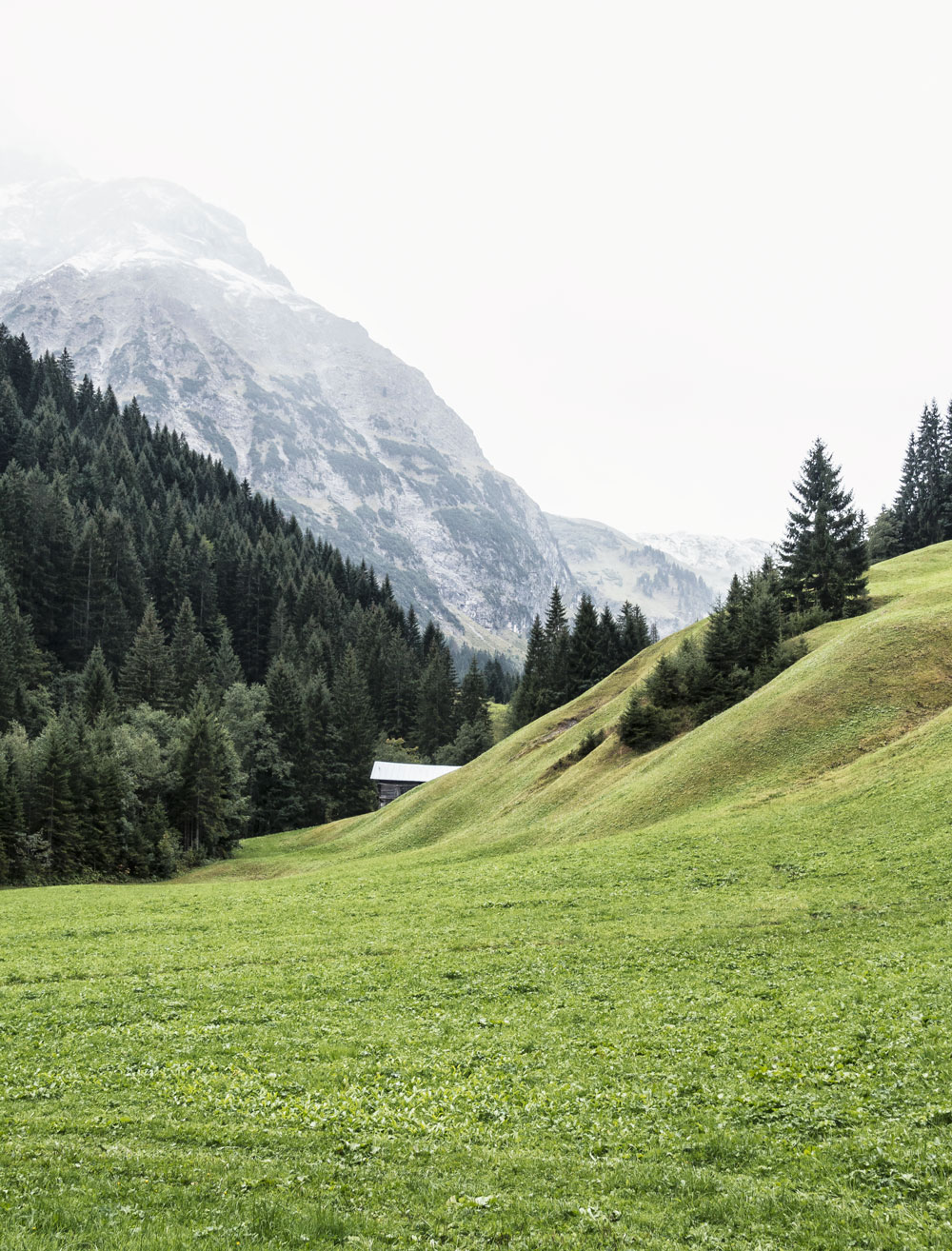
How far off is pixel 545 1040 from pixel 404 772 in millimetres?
99131

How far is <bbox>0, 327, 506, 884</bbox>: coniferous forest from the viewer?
7300 cm

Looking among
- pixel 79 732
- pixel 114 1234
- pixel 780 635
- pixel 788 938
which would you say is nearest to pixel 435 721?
pixel 79 732

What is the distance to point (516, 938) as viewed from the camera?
93.9ft

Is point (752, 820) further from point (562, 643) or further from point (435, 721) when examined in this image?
point (435, 721)

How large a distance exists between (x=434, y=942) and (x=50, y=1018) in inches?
527

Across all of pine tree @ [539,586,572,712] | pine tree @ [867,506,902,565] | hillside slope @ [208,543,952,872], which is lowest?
hillside slope @ [208,543,952,872]

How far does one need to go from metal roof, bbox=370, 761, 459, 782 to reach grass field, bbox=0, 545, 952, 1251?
224ft

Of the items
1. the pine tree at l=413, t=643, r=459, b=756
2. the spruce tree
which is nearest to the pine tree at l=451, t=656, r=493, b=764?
the pine tree at l=413, t=643, r=459, b=756

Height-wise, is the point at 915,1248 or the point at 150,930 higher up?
the point at 915,1248

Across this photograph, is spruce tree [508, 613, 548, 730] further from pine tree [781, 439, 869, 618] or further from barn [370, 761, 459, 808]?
pine tree [781, 439, 869, 618]

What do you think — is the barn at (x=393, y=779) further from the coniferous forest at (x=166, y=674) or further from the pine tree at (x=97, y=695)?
the pine tree at (x=97, y=695)

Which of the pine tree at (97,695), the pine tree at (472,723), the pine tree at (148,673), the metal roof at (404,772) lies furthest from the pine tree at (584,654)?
the pine tree at (97,695)

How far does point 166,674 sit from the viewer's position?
11600cm

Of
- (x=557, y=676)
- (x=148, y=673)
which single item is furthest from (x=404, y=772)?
(x=148, y=673)
